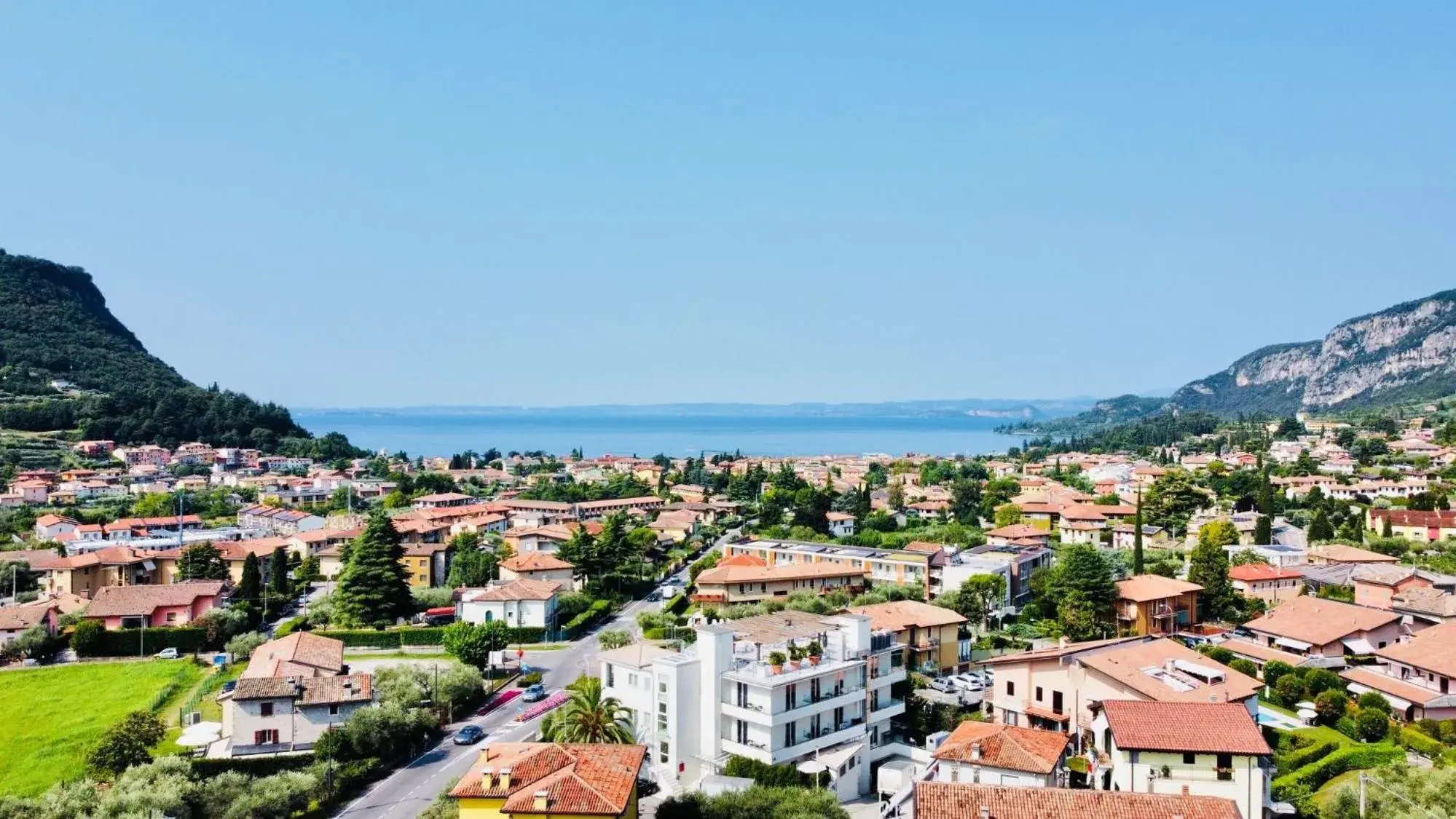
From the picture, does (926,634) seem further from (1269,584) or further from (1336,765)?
(1269,584)

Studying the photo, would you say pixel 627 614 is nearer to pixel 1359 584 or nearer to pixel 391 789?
pixel 391 789

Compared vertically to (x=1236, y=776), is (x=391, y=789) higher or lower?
lower

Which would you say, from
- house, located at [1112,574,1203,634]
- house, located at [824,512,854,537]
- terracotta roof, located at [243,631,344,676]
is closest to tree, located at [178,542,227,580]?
terracotta roof, located at [243,631,344,676]

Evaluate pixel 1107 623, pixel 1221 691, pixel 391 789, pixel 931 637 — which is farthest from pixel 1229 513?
→ pixel 391 789

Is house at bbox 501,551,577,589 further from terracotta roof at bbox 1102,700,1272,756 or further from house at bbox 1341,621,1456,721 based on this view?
house at bbox 1341,621,1456,721

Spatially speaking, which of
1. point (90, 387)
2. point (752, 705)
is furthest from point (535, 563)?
point (90, 387)

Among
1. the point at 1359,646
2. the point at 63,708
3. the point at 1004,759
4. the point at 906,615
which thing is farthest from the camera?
the point at 906,615
